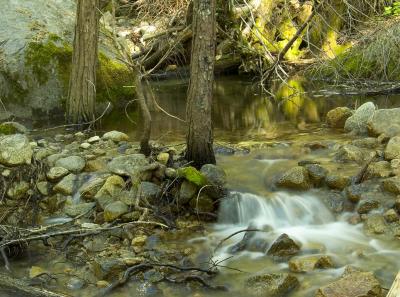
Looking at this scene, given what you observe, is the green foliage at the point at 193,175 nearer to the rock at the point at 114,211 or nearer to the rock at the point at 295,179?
the rock at the point at 114,211

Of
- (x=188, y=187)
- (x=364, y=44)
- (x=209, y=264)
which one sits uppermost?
(x=364, y=44)

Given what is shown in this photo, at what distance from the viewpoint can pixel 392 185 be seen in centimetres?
610

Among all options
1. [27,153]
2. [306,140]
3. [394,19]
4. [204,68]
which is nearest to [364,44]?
[394,19]

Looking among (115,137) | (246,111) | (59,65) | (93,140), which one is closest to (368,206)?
(115,137)

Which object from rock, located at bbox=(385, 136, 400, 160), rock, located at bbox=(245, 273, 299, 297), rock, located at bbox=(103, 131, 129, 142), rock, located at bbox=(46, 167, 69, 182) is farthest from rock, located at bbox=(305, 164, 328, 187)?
rock, located at bbox=(46, 167, 69, 182)

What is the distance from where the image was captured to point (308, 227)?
240 inches

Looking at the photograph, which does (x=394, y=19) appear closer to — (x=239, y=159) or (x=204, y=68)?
(x=239, y=159)

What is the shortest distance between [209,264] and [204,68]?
2244 mm

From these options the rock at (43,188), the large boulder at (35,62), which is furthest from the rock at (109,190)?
the large boulder at (35,62)

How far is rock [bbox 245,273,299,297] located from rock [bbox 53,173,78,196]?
2.68m

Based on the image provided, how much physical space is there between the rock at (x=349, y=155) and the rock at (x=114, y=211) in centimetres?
308

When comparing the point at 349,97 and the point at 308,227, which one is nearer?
the point at 308,227

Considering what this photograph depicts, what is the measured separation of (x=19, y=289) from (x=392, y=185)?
4.05m

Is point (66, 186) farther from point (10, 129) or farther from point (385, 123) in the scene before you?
point (385, 123)
